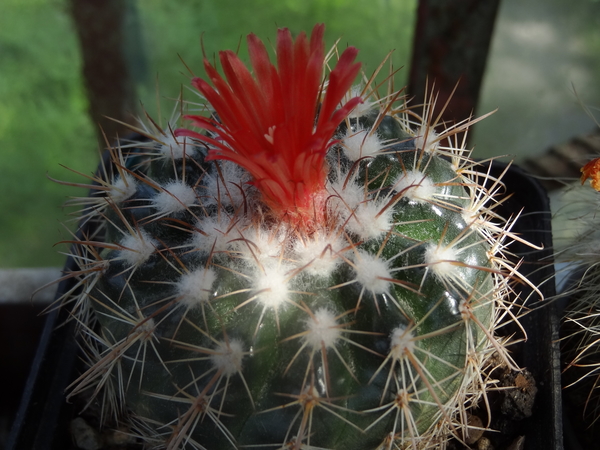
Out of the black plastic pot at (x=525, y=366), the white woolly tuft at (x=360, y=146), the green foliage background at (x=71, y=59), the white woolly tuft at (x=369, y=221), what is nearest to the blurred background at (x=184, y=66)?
the green foliage background at (x=71, y=59)

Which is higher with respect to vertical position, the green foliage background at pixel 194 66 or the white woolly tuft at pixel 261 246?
the green foliage background at pixel 194 66

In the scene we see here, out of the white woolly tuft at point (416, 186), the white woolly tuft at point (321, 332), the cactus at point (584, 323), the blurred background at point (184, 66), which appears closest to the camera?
the white woolly tuft at point (321, 332)

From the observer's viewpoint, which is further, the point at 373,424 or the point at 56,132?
the point at 56,132

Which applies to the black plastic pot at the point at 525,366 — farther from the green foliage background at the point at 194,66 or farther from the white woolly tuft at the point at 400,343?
the green foliage background at the point at 194,66

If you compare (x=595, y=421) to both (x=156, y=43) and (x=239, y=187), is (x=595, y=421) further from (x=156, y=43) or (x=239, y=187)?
(x=156, y=43)

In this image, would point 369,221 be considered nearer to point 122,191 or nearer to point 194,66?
point 122,191

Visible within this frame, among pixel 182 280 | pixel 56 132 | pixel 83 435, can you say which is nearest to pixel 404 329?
pixel 182 280

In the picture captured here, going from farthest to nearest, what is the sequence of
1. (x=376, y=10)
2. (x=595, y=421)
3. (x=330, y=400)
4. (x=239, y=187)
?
(x=376, y=10) → (x=595, y=421) → (x=239, y=187) → (x=330, y=400)

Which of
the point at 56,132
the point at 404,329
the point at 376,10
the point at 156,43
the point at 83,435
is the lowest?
the point at 83,435
